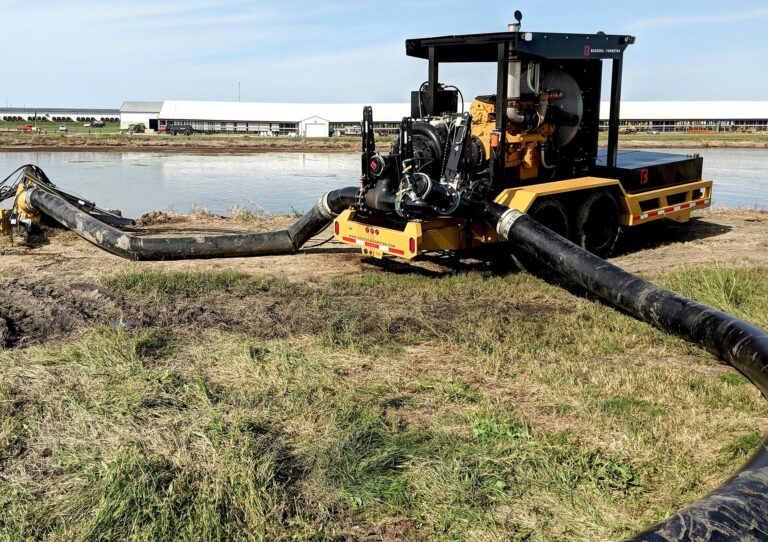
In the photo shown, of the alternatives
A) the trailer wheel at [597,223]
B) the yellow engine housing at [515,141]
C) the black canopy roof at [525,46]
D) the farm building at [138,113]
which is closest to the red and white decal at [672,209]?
the trailer wheel at [597,223]

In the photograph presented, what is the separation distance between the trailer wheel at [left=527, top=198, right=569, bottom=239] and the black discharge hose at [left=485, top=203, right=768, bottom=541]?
0.79m

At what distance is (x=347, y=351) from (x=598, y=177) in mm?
5720

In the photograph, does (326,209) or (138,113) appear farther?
(138,113)

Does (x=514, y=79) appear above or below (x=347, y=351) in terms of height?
above

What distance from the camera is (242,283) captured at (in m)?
8.39

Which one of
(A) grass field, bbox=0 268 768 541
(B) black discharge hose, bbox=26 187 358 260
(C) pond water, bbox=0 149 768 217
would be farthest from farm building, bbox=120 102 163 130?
(A) grass field, bbox=0 268 768 541

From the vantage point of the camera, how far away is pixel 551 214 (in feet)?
30.3

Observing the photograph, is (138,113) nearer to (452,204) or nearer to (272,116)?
(272,116)

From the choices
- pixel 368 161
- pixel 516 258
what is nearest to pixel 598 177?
pixel 516 258

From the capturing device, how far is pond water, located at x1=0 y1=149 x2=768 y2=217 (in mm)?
18359

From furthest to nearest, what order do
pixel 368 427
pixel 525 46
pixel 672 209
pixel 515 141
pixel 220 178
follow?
pixel 220 178 < pixel 672 209 < pixel 515 141 < pixel 525 46 < pixel 368 427

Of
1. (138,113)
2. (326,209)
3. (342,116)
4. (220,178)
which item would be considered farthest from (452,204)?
(138,113)

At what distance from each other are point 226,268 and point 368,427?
5441 mm

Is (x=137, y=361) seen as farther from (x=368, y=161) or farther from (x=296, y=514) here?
(x=368, y=161)
